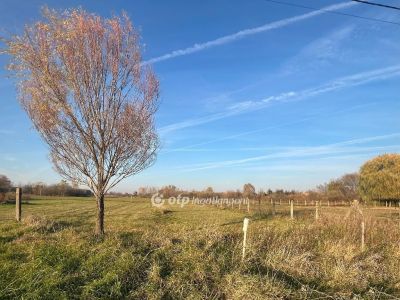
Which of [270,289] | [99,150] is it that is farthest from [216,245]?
[99,150]

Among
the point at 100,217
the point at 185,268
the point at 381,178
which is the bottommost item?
the point at 185,268

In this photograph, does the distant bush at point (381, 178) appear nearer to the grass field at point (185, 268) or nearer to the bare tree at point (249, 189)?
the bare tree at point (249, 189)

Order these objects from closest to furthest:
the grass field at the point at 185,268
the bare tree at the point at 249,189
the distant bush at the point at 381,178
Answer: the grass field at the point at 185,268 → the distant bush at the point at 381,178 → the bare tree at the point at 249,189

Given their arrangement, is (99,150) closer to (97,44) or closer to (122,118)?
(122,118)

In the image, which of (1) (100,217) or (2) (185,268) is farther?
(1) (100,217)

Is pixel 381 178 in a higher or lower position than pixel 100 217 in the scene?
higher

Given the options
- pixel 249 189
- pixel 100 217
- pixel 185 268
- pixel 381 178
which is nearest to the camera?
pixel 185 268

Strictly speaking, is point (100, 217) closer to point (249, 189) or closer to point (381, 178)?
point (381, 178)

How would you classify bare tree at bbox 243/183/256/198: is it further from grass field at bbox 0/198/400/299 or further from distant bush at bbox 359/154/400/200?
grass field at bbox 0/198/400/299

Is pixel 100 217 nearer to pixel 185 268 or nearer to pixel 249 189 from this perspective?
pixel 185 268

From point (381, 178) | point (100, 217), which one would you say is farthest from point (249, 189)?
point (100, 217)

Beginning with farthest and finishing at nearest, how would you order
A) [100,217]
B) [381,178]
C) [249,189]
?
[249,189] < [381,178] < [100,217]

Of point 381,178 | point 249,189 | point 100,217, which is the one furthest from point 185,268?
point 249,189

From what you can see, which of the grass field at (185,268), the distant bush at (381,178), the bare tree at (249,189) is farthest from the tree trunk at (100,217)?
the bare tree at (249,189)
